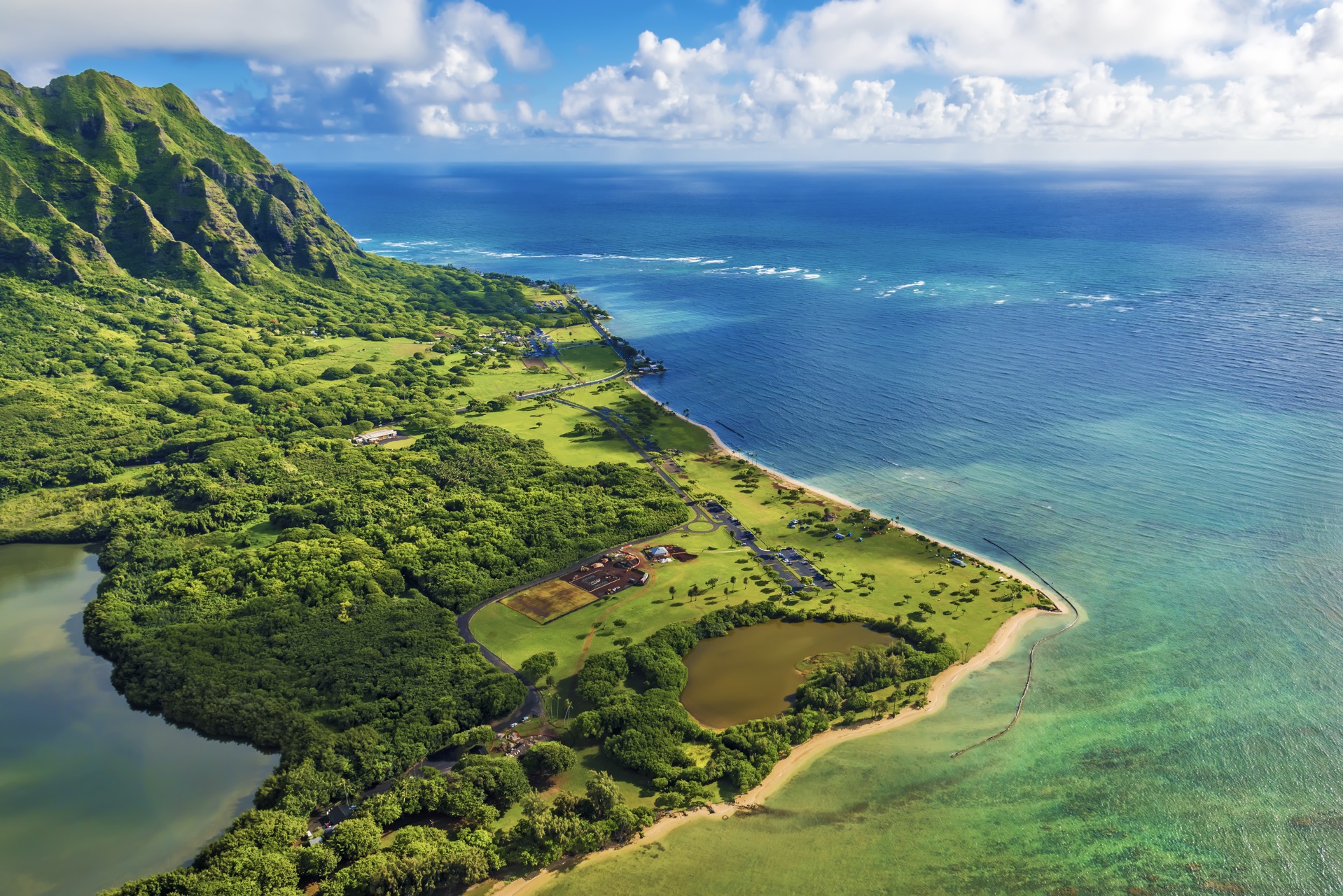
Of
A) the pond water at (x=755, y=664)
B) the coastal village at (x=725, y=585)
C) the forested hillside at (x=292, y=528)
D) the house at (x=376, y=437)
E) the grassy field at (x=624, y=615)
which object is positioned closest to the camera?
the forested hillside at (x=292, y=528)

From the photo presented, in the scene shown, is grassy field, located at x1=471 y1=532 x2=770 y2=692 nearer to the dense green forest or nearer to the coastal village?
the coastal village

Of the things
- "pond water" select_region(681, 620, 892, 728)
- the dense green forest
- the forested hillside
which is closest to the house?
the forested hillside

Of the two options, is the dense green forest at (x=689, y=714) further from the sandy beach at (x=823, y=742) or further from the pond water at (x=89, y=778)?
the pond water at (x=89, y=778)

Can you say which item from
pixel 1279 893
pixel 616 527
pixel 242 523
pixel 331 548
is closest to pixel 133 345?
pixel 242 523

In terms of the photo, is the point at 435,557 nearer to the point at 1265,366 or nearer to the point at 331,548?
the point at 331,548

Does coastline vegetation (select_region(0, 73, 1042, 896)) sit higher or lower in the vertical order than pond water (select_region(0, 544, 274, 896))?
higher

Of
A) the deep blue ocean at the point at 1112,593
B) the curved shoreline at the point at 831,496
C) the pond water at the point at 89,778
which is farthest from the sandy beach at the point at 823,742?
the pond water at the point at 89,778
